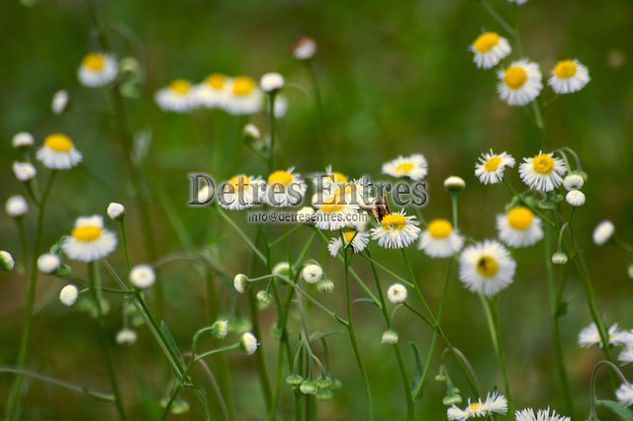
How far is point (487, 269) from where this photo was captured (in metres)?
1.16

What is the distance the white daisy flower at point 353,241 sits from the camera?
1.26 meters

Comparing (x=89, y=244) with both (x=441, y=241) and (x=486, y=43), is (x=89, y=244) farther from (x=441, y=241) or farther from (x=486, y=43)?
(x=486, y=43)

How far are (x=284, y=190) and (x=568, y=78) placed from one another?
0.65 m

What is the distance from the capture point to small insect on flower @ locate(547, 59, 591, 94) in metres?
1.55

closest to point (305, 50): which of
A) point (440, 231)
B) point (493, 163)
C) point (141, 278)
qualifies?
point (493, 163)

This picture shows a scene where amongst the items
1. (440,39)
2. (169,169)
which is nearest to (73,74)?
(169,169)

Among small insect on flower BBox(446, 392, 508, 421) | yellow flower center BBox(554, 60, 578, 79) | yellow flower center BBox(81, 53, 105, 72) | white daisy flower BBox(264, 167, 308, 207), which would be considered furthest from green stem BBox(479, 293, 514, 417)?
yellow flower center BBox(81, 53, 105, 72)

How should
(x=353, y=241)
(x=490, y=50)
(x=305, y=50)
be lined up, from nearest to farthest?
(x=353, y=241) < (x=490, y=50) < (x=305, y=50)

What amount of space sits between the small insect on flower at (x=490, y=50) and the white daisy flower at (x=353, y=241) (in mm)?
532

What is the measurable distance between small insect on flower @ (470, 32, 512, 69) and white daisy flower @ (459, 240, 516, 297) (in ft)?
1.86

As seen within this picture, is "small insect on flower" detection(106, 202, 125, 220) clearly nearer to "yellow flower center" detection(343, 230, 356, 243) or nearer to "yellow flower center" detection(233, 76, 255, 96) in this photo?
"yellow flower center" detection(343, 230, 356, 243)

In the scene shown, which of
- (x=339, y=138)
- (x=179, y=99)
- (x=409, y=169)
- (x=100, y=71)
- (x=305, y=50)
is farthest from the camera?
(x=339, y=138)

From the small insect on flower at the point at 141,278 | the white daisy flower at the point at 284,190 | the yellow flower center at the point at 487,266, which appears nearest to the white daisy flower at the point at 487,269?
the yellow flower center at the point at 487,266

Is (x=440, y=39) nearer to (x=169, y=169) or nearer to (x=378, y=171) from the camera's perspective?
(x=378, y=171)
